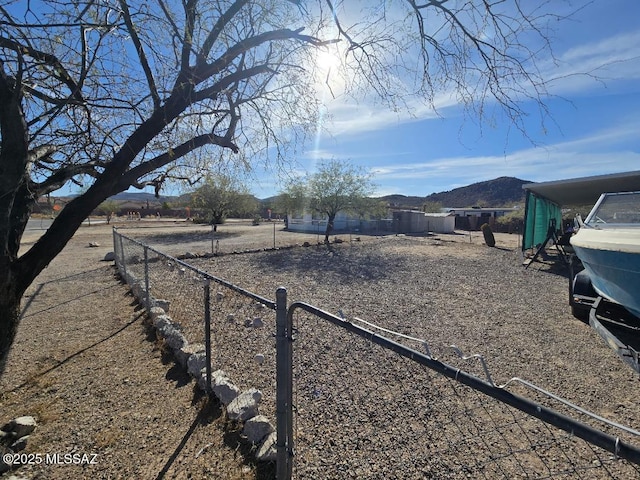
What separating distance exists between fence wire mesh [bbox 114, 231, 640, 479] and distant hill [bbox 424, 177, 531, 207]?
340ft

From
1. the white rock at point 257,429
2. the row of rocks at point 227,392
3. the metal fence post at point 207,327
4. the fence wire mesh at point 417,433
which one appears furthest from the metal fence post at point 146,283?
the white rock at point 257,429

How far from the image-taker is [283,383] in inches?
77.4

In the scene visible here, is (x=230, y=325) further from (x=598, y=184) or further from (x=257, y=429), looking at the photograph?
(x=598, y=184)

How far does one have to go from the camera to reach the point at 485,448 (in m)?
2.71

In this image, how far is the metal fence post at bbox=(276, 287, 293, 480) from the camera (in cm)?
194

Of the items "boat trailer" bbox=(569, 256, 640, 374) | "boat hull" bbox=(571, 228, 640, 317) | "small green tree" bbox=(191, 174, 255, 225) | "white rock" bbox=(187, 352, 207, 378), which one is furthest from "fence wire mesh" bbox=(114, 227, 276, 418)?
"small green tree" bbox=(191, 174, 255, 225)

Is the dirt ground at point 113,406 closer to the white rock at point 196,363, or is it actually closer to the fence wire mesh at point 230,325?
the white rock at point 196,363

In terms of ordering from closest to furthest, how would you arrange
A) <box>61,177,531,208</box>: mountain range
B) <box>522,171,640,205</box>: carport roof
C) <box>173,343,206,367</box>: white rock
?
1. <box>173,343,206,367</box>: white rock
2. <box>522,171,640,205</box>: carport roof
3. <box>61,177,531,208</box>: mountain range

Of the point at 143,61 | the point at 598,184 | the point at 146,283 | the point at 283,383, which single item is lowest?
the point at 146,283

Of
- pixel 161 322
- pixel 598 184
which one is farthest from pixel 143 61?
pixel 598 184

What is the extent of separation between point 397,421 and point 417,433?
21cm

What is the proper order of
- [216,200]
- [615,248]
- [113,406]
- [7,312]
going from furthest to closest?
[216,200], [615,248], [113,406], [7,312]

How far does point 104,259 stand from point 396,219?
27.5 metres

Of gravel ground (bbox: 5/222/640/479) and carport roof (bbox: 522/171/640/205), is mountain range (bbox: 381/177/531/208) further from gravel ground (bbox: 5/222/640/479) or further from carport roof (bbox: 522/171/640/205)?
gravel ground (bbox: 5/222/640/479)
